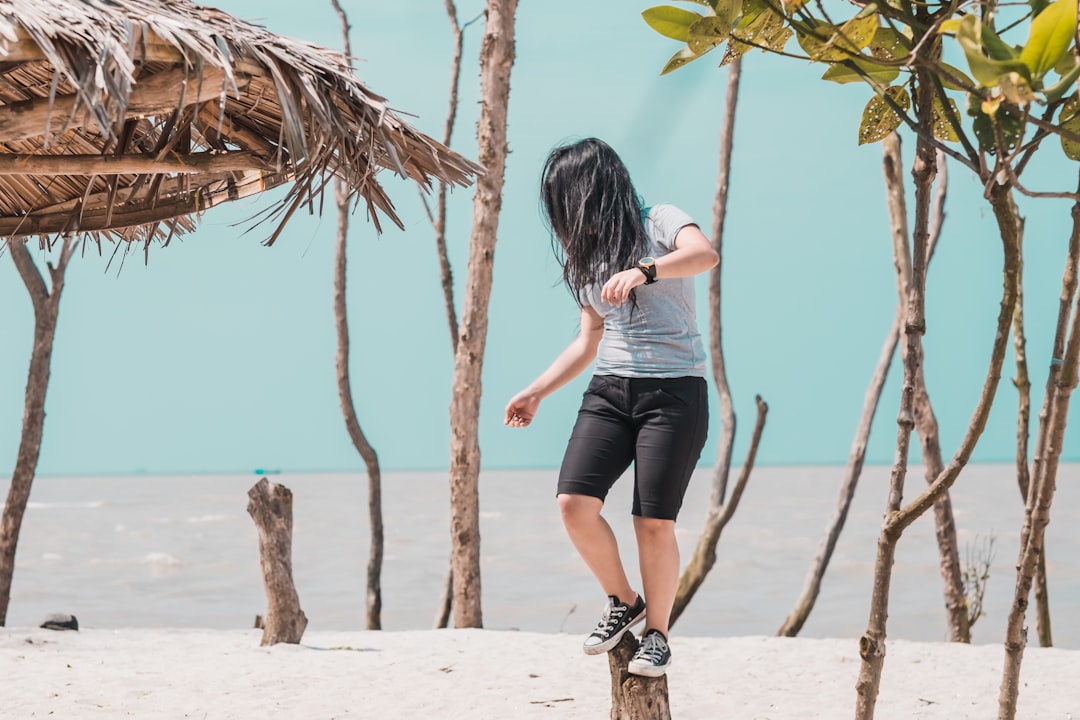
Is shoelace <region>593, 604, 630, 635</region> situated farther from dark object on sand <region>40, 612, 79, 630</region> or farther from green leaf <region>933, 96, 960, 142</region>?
dark object on sand <region>40, 612, 79, 630</region>

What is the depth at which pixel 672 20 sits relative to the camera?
180cm

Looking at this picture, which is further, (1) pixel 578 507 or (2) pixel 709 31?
(1) pixel 578 507

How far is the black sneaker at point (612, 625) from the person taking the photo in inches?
113

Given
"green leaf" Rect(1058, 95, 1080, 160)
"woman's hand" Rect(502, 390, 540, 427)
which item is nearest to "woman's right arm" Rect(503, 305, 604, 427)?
"woman's hand" Rect(502, 390, 540, 427)

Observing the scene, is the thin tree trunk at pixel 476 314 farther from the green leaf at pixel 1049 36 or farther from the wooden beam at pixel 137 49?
the green leaf at pixel 1049 36

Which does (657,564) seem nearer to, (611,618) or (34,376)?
(611,618)

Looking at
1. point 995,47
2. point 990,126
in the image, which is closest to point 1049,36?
point 995,47

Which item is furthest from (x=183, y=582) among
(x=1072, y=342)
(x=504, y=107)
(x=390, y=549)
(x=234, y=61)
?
(x=1072, y=342)

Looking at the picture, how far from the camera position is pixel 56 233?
398cm

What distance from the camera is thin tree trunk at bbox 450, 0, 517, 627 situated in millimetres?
5758

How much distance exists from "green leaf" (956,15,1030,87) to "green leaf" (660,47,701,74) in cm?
52

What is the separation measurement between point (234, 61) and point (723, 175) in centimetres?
431

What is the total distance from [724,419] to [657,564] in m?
4.01

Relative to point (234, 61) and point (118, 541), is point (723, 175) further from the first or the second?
point (118, 541)
